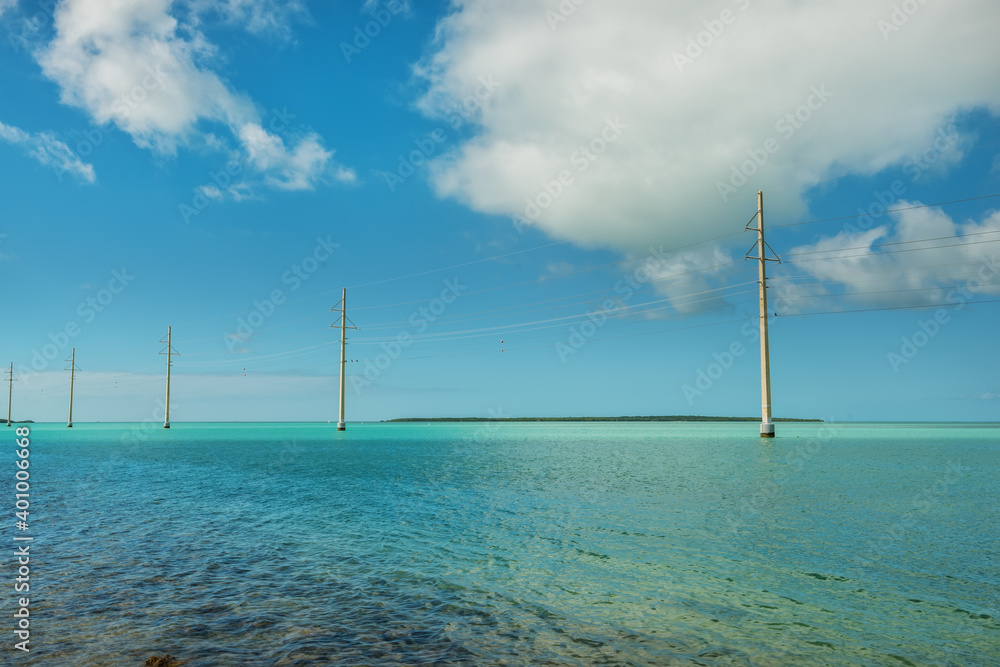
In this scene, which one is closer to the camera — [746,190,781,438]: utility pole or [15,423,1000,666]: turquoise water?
[15,423,1000,666]: turquoise water

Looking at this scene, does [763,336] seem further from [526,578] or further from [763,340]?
[526,578]

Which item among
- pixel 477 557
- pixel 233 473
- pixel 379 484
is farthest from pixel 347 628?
pixel 233 473

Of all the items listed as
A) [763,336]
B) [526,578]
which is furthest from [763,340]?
[526,578]

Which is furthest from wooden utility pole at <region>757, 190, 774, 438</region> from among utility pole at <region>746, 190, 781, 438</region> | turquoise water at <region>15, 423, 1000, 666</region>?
turquoise water at <region>15, 423, 1000, 666</region>

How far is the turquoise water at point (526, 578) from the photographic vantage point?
9.36 meters

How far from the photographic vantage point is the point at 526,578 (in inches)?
535

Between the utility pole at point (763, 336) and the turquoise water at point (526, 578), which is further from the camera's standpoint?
the utility pole at point (763, 336)

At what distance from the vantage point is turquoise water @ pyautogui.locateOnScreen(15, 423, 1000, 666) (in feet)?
30.7

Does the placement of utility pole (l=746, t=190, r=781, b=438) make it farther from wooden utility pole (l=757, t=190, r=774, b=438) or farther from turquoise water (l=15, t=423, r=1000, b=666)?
turquoise water (l=15, t=423, r=1000, b=666)

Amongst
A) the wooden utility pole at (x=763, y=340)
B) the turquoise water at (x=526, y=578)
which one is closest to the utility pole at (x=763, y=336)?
the wooden utility pole at (x=763, y=340)

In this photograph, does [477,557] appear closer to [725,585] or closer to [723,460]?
[725,585]

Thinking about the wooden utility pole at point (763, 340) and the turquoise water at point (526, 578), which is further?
the wooden utility pole at point (763, 340)

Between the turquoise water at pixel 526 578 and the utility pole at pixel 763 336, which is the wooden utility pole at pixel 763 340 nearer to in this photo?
the utility pole at pixel 763 336

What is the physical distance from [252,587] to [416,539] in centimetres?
631
